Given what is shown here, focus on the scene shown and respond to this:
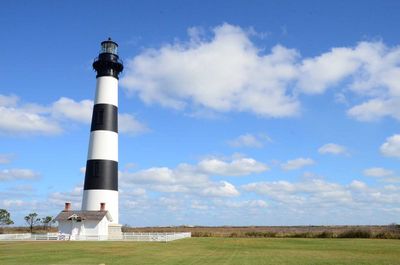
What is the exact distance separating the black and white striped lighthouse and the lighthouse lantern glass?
2.03 meters

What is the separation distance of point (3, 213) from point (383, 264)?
73.8 metres

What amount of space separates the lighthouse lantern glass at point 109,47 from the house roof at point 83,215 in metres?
18.6

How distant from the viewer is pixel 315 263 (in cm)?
2197

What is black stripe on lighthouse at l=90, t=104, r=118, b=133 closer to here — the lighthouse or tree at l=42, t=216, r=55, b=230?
the lighthouse

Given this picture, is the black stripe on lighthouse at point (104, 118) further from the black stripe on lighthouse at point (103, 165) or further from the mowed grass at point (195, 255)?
the mowed grass at point (195, 255)

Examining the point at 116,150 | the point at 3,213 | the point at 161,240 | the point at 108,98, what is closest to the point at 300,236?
the point at 161,240

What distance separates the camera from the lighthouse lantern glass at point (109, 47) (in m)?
52.6

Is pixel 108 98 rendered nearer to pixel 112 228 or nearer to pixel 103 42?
pixel 103 42

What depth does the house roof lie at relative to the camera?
4700 cm

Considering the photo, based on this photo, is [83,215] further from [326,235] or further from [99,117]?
[326,235]

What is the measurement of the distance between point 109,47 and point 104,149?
503 inches

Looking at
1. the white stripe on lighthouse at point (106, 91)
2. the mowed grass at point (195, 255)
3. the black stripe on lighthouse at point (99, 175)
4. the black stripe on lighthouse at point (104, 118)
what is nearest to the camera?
the mowed grass at point (195, 255)

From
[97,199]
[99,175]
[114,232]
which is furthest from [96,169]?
[114,232]

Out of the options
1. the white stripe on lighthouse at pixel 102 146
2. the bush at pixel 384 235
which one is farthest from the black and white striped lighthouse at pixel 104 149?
the bush at pixel 384 235
